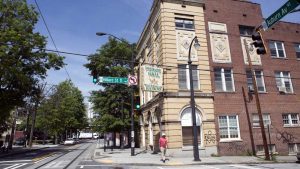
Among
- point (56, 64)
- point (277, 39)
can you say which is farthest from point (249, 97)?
point (56, 64)

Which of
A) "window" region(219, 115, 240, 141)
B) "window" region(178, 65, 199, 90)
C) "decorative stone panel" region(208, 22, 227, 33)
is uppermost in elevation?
"decorative stone panel" region(208, 22, 227, 33)

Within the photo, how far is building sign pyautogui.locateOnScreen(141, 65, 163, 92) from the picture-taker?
20.2m

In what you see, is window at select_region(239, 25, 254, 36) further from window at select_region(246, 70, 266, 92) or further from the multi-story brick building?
window at select_region(246, 70, 266, 92)

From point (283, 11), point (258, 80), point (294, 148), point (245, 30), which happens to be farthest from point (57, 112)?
point (283, 11)

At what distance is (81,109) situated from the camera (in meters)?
69.2

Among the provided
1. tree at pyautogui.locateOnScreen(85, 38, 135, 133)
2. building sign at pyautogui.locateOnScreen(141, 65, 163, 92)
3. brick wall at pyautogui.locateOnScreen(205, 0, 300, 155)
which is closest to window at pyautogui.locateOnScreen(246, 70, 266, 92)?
brick wall at pyautogui.locateOnScreen(205, 0, 300, 155)

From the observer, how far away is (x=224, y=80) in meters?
23.5

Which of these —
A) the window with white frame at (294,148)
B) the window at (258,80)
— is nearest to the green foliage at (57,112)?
the window at (258,80)

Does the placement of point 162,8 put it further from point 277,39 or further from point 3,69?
point 3,69

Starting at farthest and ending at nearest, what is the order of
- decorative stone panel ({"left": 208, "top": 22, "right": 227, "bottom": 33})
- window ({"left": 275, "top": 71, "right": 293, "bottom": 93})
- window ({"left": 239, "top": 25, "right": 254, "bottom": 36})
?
window ({"left": 239, "top": 25, "right": 254, "bottom": 36})
window ({"left": 275, "top": 71, "right": 293, "bottom": 93})
decorative stone panel ({"left": 208, "top": 22, "right": 227, "bottom": 33})

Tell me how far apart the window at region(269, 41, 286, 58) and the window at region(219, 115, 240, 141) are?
27.2 feet

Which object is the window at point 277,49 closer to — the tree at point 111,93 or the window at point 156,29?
the window at point 156,29

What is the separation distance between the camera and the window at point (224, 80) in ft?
76.2

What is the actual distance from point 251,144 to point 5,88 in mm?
23356
